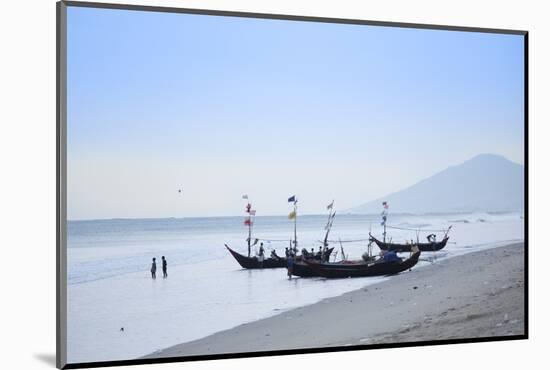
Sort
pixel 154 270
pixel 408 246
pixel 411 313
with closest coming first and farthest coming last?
pixel 154 270
pixel 411 313
pixel 408 246

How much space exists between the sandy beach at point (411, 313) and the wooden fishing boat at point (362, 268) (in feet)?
0.24

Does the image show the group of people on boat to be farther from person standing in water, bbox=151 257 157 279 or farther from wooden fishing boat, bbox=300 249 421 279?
wooden fishing boat, bbox=300 249 421 279

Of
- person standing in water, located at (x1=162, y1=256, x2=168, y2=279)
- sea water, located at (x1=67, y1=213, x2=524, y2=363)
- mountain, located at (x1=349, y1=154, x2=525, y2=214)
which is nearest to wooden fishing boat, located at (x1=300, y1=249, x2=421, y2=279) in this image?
sea water, located at (x1=67, y1=213, x2=524, y2=363)

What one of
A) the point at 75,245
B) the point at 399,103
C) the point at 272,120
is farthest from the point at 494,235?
the point at 75,245

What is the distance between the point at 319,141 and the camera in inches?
259

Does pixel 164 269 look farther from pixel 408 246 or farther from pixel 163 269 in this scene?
pixel 408 246

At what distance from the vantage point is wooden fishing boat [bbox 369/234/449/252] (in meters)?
6.79

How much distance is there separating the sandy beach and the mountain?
0.38 m

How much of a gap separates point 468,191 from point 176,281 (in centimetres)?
240

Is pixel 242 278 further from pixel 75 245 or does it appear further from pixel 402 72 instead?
pixel 402 72

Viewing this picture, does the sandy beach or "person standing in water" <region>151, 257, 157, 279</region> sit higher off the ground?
"person standing in water" <region>151, 257, 157, 279</region>

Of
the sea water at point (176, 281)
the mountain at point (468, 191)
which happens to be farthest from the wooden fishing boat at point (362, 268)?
the mountain at point (468, 191)

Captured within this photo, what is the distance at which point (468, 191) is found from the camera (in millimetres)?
6969

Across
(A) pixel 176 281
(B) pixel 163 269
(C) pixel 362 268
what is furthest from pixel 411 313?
(B) pixel 163 269
